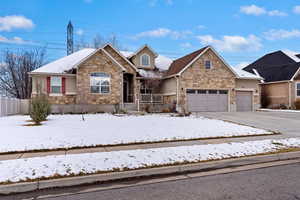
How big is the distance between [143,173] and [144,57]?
816 inches

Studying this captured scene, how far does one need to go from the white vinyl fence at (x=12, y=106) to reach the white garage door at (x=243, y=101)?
21222 millimetres

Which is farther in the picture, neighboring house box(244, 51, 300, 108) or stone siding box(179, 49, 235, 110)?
neighboring house box(244, 51, 300, 108)

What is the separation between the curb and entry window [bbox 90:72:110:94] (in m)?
15.9

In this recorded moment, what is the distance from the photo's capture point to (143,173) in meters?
5.27

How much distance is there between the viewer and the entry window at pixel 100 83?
20.2 m

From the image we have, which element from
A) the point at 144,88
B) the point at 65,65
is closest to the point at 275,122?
the point at 144,88

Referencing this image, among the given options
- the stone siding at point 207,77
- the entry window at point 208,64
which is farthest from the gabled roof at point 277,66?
the entry window at point 208,64

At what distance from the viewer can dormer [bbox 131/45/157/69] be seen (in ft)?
80.9

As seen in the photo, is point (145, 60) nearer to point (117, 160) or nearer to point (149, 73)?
point (149, 73)

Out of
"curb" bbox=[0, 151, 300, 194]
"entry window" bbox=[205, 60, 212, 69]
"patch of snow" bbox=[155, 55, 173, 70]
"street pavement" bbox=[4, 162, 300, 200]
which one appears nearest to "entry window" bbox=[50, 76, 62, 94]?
"patch of snow" bbox=[155, 55, 173, 70]

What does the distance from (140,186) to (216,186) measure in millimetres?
1578

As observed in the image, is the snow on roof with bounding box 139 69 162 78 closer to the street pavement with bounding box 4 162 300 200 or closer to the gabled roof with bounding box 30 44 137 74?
the gabled roof with bounding box 30 44 137 74

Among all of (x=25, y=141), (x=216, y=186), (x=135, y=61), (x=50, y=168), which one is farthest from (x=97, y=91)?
(x=216, y=186)

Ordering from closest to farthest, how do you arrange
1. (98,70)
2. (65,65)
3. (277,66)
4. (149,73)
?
1. (98,70)
2. (65,65)
3. (149,73)
4. (277,66)
